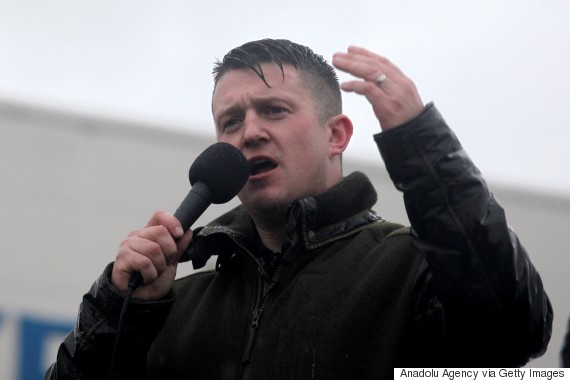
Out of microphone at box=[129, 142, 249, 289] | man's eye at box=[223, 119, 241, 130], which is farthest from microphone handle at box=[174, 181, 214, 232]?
man's eye at box=[223, 119, 241, 130]

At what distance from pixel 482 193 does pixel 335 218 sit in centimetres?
60

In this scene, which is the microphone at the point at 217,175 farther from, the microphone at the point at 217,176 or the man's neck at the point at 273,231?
the man's neck at the point at 273,231

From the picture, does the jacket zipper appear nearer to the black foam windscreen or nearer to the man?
the man

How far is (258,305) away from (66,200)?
476 centimetres

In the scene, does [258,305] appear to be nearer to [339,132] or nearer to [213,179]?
[213,179]

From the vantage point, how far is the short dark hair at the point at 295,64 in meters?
3.35

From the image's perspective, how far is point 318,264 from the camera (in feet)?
9.70

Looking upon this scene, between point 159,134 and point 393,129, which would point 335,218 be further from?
point 159,134

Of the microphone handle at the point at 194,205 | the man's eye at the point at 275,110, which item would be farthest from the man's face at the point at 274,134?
the microphone handle at the point at 194,205

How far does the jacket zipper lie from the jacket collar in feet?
0.27

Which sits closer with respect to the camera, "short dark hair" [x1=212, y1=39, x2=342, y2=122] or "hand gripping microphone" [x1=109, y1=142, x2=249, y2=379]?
"hand gripping microphone" [x1=109, y1=142, x2=249, y2=379]

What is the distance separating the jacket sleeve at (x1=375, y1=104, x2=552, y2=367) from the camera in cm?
253

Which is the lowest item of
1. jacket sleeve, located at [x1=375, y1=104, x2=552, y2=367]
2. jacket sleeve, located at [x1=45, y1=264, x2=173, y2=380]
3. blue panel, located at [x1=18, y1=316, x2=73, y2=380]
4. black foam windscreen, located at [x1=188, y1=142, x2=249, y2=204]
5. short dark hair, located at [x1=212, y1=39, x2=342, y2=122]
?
blue panel, located at [x1=18, y1=316, x2=73, y2=380]

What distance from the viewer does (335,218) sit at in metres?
3.07
